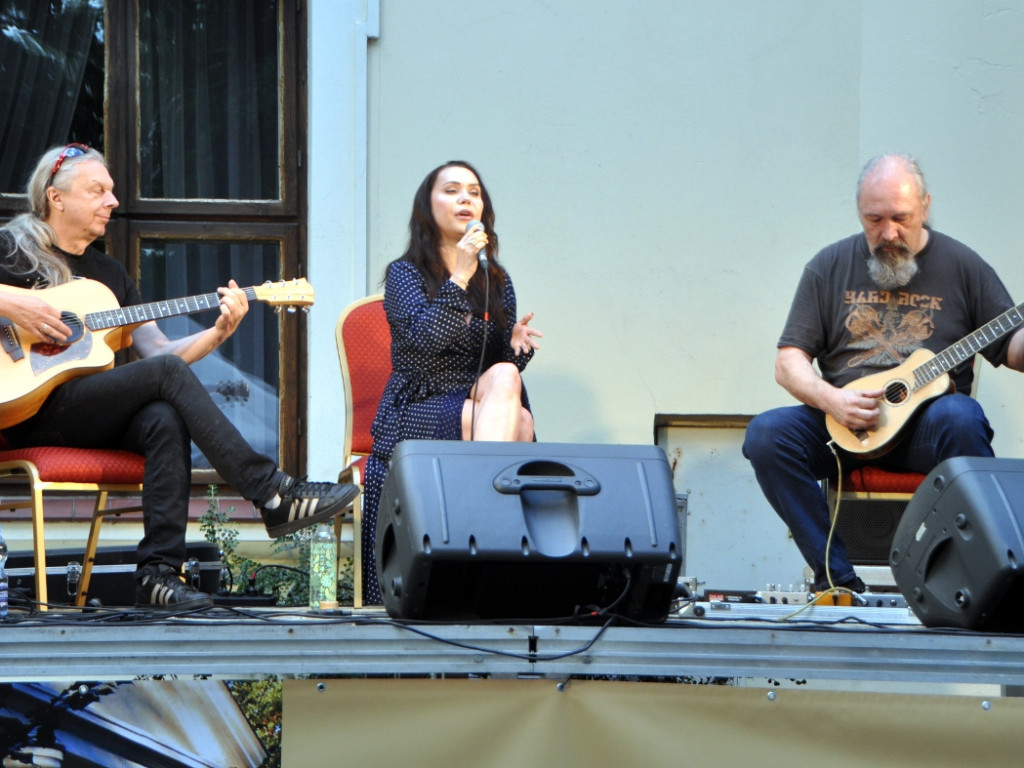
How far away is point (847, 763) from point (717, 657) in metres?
0.26

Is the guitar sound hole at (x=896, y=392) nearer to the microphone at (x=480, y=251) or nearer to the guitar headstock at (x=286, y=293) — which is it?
the microphone at (x=480, y=251)

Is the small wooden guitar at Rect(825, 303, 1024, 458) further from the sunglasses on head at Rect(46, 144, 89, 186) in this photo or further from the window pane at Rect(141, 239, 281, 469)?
the sunglasses on head at Rect(46, 144, 89, 186)

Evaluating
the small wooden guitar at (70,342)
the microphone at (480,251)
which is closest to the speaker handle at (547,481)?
the microphone at (480,251)

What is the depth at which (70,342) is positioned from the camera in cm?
330

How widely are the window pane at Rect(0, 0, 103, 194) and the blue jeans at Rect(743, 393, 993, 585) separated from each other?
2.53 meters

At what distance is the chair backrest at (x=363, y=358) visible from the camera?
12.7 feet

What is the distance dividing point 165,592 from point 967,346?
2065mm

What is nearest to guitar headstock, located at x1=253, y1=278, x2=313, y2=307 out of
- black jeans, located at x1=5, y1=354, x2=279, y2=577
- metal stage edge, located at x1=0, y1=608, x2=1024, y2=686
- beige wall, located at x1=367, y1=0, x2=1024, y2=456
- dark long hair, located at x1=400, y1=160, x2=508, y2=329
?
dark long hair, located at x1=400, y1=160, x2=508, y2=329

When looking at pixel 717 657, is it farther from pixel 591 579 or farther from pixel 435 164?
pixel 435 164

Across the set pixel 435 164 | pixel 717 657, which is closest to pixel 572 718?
pixel 717 657

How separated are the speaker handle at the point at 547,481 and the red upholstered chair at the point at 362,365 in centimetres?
162

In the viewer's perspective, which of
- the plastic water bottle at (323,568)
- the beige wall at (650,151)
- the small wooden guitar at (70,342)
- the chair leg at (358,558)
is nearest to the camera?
the small wooden guitar at (70,342)

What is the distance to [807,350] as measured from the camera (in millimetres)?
3633

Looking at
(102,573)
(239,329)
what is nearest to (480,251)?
(102,573)
